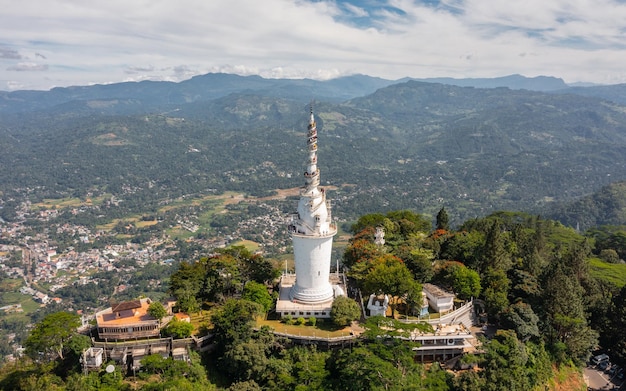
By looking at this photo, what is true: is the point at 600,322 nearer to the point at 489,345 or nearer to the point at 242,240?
the point at 489,345

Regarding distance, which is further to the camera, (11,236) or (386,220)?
(11,236)

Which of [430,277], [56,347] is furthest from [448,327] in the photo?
[56,347]

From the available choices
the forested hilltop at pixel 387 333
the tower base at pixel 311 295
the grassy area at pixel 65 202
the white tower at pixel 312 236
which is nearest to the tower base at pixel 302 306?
the tower base at pixel 311 295

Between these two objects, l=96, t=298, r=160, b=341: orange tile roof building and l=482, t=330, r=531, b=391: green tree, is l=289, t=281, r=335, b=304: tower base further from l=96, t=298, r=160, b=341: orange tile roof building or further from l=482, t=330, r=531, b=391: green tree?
l=482, t=330, r=531, b=391: green tree

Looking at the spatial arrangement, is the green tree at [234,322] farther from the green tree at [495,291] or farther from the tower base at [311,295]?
the green tree at [495,291]

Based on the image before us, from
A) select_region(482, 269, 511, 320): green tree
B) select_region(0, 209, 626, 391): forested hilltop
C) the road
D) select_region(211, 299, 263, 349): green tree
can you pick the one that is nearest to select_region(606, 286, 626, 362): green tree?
select_region(0, 209, 626, 391): forested hilltop

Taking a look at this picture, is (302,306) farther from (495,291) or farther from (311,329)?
(495,291)
